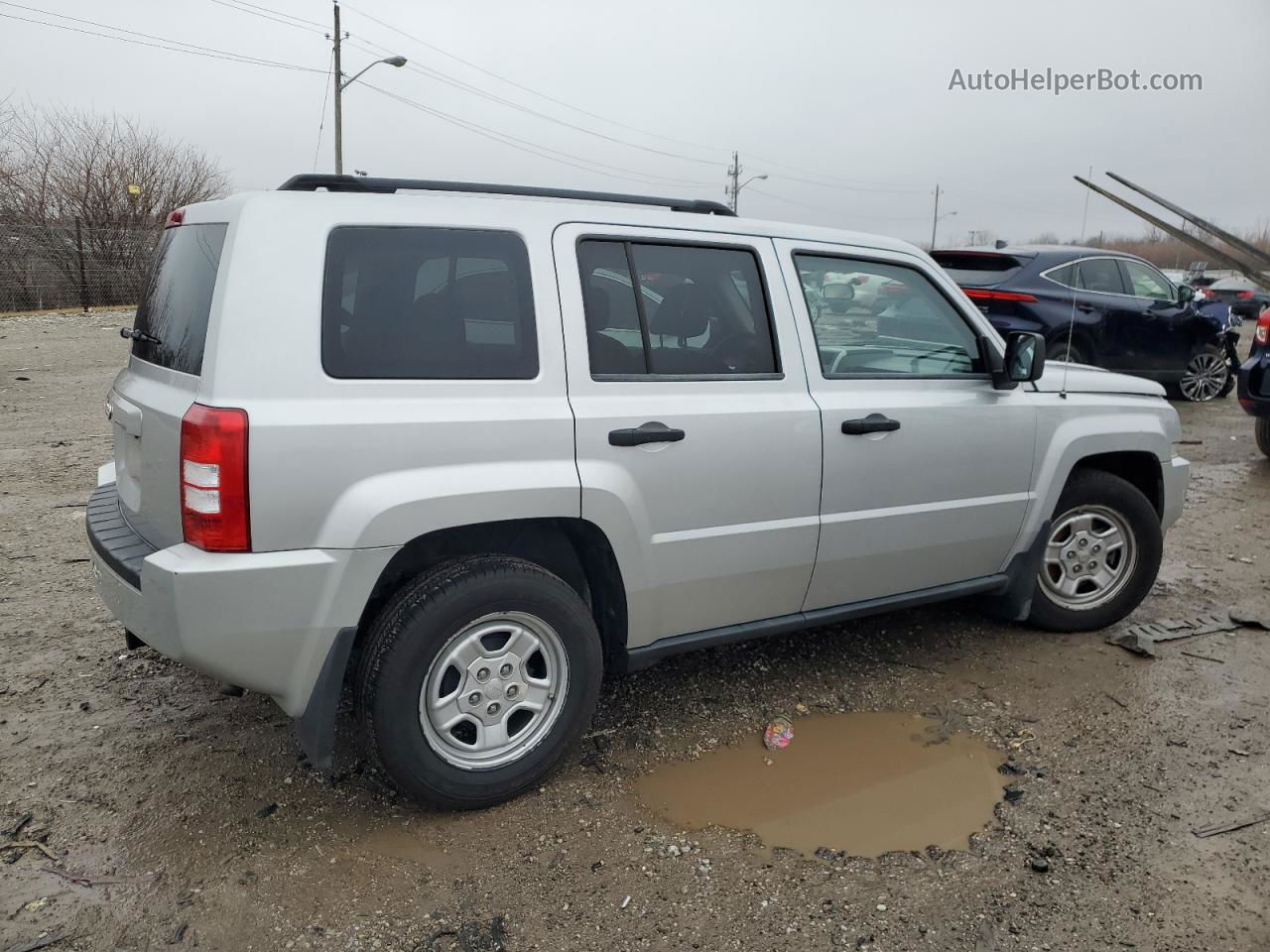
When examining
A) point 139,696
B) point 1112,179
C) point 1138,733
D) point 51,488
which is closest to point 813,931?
point 1138,733

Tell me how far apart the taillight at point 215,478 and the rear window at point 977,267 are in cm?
862

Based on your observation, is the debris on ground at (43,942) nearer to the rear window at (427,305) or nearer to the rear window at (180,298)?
the rear window at (180,298)

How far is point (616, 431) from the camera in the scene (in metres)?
3.04

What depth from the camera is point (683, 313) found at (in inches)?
130

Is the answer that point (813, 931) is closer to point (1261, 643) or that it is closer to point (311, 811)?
point (311, 811)

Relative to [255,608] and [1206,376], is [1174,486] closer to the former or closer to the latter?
[255,608]

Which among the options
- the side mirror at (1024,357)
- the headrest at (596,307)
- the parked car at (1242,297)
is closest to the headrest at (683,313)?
the headrest at (596,307)

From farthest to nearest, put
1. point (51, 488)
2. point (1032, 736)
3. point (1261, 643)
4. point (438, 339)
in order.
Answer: point (51, 488) → point (1261, 643) → point (1032, 736) → point (438, 339)

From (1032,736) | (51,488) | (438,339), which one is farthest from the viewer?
(51,488)

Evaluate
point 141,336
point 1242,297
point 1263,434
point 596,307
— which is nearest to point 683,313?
point 596,307

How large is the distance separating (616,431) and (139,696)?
2217 mm

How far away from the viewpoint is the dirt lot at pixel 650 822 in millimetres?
2541

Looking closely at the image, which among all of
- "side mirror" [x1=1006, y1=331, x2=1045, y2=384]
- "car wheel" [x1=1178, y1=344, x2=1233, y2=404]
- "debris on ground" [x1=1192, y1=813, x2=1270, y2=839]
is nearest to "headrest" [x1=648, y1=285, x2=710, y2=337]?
"side mirror" [x1=1006, y1=331, x2=1045, y2=384]

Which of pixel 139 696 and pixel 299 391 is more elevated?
pixel 299 391
